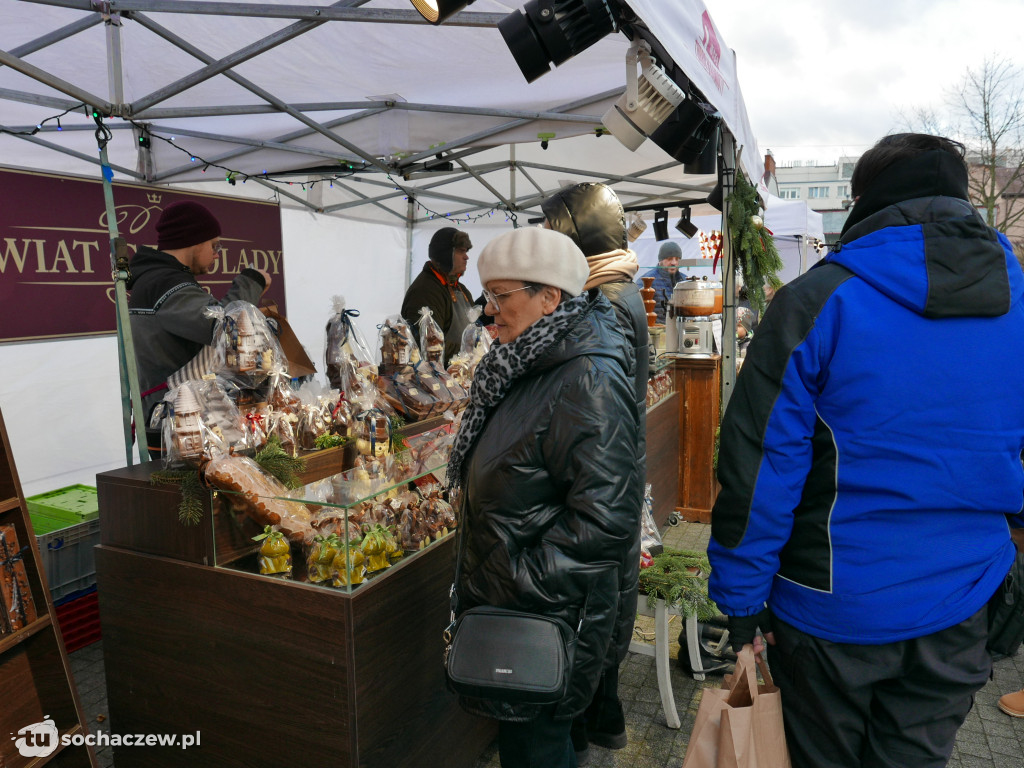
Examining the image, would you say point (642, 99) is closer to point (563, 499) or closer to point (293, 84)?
point (563, 499)

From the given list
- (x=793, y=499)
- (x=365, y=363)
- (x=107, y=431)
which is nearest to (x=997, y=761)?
(x=793, y=499)

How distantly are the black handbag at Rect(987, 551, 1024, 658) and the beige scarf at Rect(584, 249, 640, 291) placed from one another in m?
1.40

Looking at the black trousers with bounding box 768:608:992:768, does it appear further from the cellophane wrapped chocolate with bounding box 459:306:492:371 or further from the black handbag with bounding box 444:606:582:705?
the cellophane wrapped chocolate with bounding box 459:306:492:371

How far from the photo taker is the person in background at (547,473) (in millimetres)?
1560

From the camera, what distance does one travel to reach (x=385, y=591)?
1943mm

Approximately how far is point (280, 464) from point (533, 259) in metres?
1.05

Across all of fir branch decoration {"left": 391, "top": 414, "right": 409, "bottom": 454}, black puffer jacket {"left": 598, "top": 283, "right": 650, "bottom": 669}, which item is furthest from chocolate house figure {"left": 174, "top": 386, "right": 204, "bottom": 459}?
black puffer jacket {"left": 598, "top": 283, "right": 650, "bottom": 669}

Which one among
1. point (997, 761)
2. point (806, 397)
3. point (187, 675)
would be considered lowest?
point (997, 761)

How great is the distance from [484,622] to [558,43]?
195cm

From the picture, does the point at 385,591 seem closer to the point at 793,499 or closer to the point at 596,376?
the point at 596,376

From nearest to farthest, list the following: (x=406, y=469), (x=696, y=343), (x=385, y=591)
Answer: (x=385, y=591) → (x=406, y=469) → (x=696, y=343)

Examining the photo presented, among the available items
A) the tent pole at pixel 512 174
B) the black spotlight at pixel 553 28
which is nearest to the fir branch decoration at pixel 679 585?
the black spotlight at pixel 553 28

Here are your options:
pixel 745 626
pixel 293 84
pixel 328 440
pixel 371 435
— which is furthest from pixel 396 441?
pixel 293 84

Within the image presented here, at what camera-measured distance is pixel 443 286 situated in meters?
5.36
